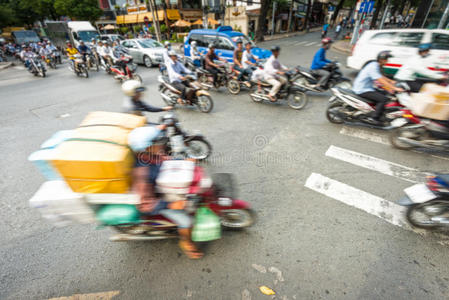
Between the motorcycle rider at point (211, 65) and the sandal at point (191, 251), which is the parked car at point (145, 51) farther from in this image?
the sandal at point (191, 251)

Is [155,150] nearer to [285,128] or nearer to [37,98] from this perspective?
[285,128]

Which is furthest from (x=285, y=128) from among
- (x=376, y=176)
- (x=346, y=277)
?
(x=346, y=277)

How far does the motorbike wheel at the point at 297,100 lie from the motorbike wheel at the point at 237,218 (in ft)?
15.6

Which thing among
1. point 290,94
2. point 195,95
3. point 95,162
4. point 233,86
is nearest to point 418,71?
point 290,94

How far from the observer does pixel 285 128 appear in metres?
5.20

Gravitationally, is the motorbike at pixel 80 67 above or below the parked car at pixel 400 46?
below

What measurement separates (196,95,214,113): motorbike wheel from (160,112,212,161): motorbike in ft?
8.07

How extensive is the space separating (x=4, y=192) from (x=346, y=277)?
5.34 m

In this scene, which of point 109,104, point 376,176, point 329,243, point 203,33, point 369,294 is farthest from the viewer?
point 203,33

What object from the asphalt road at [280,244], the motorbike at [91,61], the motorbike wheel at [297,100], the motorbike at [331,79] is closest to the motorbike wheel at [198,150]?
the asphalt road at [280,244]

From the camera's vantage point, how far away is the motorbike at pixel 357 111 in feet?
14.0

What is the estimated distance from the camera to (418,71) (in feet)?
16.9

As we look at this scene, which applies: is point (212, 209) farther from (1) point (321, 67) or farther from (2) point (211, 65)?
(2) point (211, 65)

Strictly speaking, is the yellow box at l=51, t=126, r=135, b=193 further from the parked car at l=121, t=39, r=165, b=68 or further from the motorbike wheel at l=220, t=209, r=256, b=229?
the parked car at l=121, t=39, r=165, b=68
